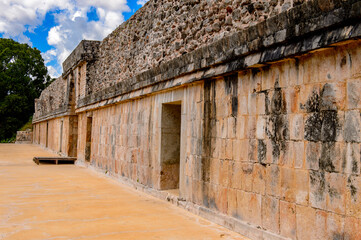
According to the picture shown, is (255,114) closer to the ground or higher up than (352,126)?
higher up

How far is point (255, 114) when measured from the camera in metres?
4.03

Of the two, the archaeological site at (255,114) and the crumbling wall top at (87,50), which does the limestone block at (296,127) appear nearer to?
the archaeological site at (255,114)

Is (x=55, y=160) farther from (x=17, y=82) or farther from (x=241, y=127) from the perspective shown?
(x=17, y=82)

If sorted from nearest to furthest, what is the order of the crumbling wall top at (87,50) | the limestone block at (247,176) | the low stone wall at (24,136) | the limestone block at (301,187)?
the limestone block at (301,187)
the limestone block at (247,176)
the crumbling wall top at (87,50)
the low stone wall at (24,136)

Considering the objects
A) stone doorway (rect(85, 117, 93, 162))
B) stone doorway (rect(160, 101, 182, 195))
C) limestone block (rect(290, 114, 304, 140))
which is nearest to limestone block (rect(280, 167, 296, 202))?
limestone block (rect(290, 114, 304, 140))

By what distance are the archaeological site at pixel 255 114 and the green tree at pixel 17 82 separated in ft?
106

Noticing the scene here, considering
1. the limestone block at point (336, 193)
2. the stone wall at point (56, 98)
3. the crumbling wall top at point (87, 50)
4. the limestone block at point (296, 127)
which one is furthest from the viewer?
the stone wall at point (56, 98)

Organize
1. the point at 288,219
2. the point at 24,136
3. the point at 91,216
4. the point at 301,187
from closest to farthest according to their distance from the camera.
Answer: the point at 301,187, the point at 288,219, the point at 91,216, the point at 24,136

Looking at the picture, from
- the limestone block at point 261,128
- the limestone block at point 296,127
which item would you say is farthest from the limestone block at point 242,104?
the limestone block at point 296,127

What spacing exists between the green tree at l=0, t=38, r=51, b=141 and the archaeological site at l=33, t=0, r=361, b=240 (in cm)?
3246

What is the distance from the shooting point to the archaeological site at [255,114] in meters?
2.98

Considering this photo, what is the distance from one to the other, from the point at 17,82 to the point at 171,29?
119 ft

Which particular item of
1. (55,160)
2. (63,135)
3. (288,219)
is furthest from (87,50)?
(288,219)

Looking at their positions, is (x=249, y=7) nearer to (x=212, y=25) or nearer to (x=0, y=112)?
(x=212, y=25)
